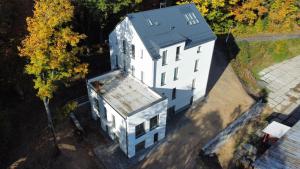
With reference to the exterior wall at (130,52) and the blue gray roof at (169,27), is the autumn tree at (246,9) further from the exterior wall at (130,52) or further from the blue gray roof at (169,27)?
the exterior wall at (130,52)

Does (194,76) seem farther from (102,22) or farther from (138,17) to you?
(102,22)

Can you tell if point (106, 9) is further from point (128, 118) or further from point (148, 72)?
point (128, 118)

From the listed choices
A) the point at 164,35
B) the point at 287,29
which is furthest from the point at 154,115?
the point at 287,29

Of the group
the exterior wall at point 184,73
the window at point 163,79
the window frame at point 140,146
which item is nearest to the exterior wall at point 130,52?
the exterior wall at point 184,73

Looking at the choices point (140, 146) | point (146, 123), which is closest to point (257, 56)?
point (146, 123)

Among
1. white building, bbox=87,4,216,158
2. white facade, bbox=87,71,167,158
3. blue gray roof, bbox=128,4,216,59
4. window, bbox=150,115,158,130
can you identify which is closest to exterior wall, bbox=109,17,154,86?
white building, bbox=87,4,216,158

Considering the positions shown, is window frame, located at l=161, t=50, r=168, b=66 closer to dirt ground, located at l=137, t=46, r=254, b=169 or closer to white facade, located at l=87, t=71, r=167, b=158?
white facade, located at l=87, t=71, r=167, b=158
